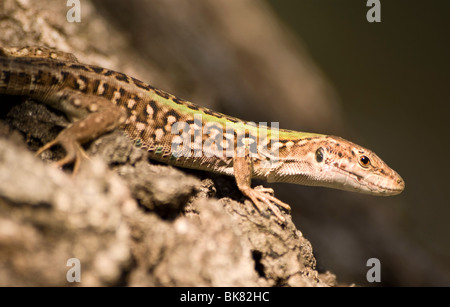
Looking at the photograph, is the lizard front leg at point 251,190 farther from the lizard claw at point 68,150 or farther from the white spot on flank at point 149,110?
the lizard claw at point 68,150

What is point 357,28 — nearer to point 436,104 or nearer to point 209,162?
point 436,104

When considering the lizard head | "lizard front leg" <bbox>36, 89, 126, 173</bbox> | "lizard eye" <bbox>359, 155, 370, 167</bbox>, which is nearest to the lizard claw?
"lizard front leg" <bbox>36, 89, 126, 173</bbox>

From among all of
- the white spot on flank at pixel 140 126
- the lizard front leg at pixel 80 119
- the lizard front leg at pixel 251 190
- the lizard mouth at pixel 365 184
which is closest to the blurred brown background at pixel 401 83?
the lizard mouth at pixel 365 184

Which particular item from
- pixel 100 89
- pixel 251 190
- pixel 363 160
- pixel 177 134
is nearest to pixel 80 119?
pixel 100 89

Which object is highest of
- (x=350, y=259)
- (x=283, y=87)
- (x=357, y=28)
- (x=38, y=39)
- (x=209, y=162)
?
(x=357, y=28)
